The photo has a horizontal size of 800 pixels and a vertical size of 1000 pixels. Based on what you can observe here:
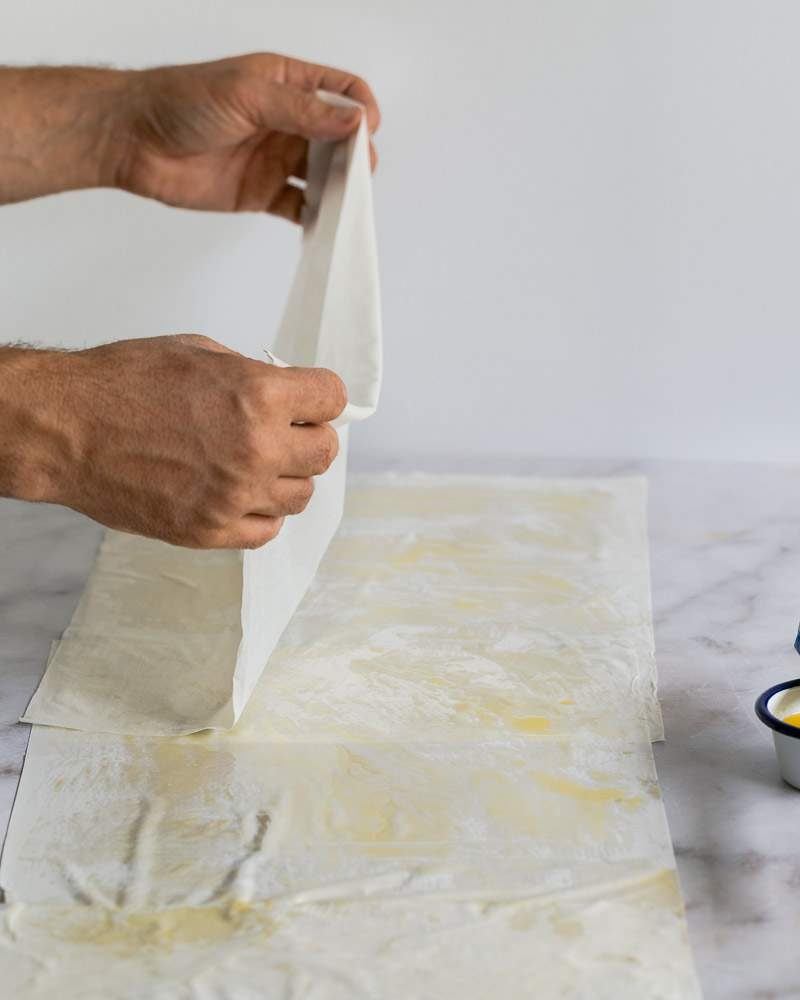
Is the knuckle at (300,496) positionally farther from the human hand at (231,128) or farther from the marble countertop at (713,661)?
the human hand at (231,128)

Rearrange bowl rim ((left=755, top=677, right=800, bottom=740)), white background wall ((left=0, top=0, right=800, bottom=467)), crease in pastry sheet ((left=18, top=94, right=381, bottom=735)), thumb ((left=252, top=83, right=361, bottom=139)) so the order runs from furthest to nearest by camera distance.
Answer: white background wall ((left=0, top=0, right=800, bottom=467)) → thumb ((left=252, top=83, right=361, bottom=139)) → crease in pastry sheet ((left=18, top=94, right=381, bottom=735)) → bowl rim ((left=755, top=677, right=800, bottom=740))

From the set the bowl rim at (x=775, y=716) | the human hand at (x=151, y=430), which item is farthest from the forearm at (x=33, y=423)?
the bowl rim at (x=775, y=716)

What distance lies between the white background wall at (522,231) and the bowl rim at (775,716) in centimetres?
71

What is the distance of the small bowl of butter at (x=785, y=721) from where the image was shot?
2.62 ft

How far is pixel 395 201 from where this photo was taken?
144 centimetres

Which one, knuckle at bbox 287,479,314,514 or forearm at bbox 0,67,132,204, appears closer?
knuckle at bbox 287,479,314,514

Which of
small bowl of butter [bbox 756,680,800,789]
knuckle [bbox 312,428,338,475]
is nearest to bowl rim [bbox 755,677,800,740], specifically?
small bowl of butter [bbox 756,680,800,789]

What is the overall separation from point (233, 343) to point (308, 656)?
609mm

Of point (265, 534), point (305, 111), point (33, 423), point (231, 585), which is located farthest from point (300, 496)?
point (305, 111)

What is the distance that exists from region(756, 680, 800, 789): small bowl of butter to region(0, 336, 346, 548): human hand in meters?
0.38

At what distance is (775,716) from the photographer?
0.83 meters

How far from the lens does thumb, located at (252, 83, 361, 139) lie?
1269 mm

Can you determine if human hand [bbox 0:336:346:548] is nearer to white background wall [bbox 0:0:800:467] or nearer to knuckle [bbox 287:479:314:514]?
knuckle [bbox 287:479:314:514]

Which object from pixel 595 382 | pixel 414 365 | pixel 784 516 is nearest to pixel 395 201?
pixel 414 365
